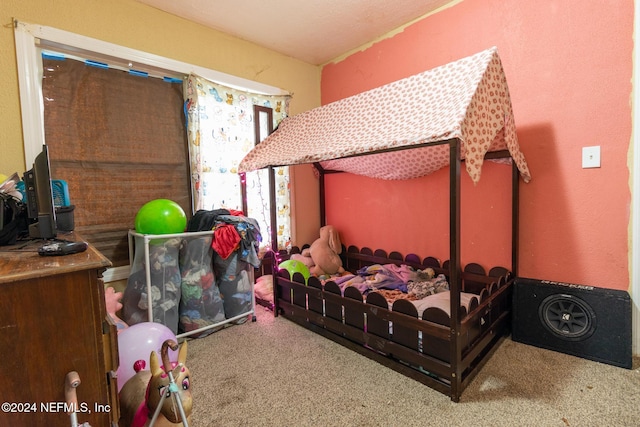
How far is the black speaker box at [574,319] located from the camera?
1.65m

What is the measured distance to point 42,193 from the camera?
1163mm

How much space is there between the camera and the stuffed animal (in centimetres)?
286

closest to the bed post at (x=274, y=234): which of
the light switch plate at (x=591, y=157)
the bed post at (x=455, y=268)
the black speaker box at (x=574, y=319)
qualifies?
the bed post at (x=455, y=268)

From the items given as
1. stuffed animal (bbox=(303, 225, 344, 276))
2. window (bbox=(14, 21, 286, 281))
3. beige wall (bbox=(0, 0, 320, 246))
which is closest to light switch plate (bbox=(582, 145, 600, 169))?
stuffed animal (bbox=(303, 225, 344, 276))

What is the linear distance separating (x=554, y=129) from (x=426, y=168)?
0.82m

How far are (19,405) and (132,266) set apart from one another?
143cm

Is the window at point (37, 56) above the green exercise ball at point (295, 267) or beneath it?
above

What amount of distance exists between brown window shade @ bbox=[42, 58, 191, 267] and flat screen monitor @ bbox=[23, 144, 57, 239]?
2.98 feet

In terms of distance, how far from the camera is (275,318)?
2.44 m

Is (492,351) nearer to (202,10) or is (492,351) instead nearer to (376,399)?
(376,399)

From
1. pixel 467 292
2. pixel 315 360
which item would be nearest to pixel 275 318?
pixel 315 360

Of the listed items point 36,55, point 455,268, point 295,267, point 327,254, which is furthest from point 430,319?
point 36,55

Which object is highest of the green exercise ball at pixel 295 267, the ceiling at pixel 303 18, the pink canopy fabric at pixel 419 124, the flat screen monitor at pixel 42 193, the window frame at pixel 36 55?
the ceiling at pixel 303 18

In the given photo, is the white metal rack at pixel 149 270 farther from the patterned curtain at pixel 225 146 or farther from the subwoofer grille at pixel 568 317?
the subwoofer grille at pixel 568 317
